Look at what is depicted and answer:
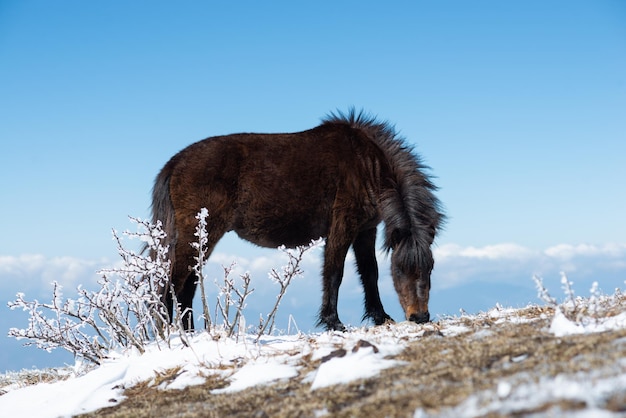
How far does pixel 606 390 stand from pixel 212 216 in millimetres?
5471

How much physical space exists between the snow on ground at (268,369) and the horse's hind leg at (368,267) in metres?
2.09

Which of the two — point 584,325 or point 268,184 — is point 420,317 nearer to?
point 268,184

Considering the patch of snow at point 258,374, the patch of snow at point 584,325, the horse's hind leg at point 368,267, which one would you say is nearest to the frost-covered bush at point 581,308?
the patch of snow at point 584,325

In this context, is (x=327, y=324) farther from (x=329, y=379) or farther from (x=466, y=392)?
(x=466, y=392)

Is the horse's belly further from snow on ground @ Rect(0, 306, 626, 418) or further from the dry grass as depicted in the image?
the dry grass

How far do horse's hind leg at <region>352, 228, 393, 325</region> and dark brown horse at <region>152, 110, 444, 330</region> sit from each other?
0.09ft

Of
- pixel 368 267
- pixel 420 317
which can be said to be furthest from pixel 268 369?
pixel 368 267

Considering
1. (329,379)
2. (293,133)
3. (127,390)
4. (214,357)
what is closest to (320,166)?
(293,133)

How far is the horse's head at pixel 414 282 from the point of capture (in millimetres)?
6762

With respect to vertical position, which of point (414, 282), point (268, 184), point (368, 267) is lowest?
point (414, 282)

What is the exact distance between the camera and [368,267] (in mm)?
8180

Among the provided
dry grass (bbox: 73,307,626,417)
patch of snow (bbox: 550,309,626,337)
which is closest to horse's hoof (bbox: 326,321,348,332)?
dry grass (bbox: 73,307,626,417)

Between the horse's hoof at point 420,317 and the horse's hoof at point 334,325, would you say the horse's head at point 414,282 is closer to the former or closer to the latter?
the horse's hoof at point 420,317

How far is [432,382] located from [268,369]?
146 centimetres
